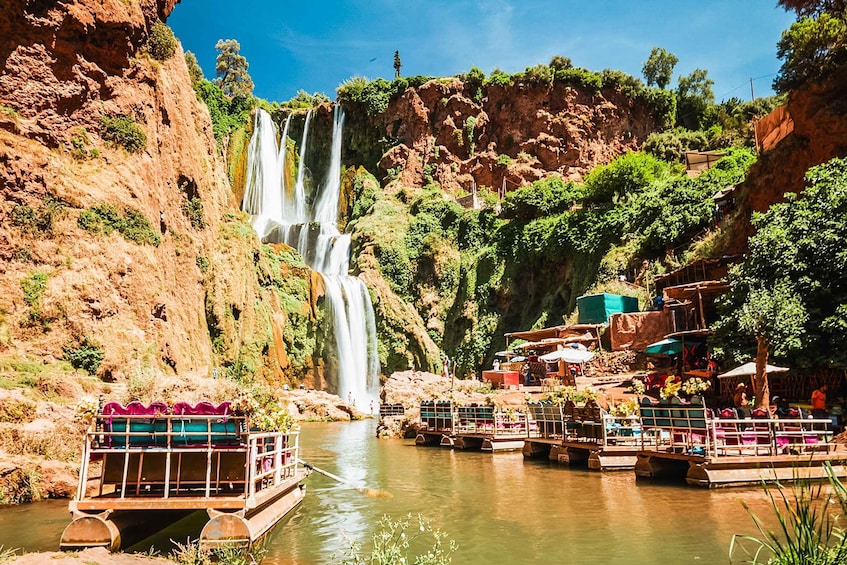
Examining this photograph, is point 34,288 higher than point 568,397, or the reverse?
point 34,288

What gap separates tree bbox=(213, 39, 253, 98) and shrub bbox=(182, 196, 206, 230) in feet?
142

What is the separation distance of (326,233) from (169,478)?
48.0 metres

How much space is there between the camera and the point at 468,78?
57312mm

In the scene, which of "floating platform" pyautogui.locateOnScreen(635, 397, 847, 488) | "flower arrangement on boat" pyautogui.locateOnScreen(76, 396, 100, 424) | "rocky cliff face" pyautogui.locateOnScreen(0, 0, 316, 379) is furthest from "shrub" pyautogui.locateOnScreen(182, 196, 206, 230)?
"floating platform" pyautogui.locateOnScreen(635, 397, 847, 488)

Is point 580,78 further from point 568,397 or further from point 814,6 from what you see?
point 568,397

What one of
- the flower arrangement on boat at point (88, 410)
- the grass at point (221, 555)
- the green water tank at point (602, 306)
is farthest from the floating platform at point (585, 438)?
the green water tank at point (602, 306)

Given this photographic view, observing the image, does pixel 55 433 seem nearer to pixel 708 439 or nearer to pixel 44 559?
pixel 44 559

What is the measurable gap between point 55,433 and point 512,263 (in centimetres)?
3890

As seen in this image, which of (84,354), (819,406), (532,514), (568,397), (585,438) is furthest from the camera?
(84,354)

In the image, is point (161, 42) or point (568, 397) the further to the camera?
point (161, 42)

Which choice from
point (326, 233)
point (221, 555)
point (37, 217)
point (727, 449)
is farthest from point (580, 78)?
point (221, 555)

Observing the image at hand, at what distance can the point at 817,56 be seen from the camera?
23969mm

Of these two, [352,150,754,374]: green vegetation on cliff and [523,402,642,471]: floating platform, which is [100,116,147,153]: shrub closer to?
[523,402,642,471]: floating platform

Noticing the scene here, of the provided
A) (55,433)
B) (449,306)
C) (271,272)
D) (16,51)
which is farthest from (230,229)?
(55,433)
